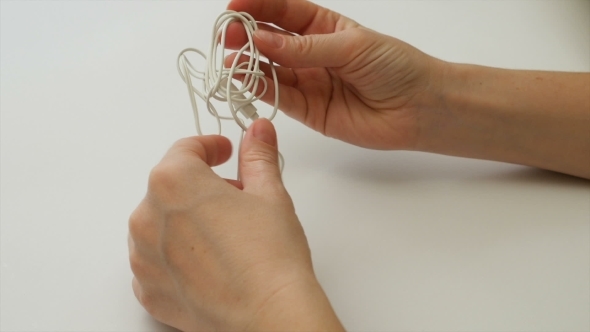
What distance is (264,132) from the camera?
2.09 feet

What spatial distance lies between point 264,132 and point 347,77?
0.23 meters

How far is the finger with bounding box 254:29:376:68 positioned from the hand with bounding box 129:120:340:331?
194 mm

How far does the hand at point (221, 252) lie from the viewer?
1.73 ft

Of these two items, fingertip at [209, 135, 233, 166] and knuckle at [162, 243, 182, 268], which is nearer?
knuckle at [162, 243, 182, 268]

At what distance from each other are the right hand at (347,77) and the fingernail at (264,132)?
135mm

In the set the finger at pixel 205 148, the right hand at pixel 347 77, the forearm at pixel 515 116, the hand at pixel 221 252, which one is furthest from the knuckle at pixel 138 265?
the forearm at pixel 515 116

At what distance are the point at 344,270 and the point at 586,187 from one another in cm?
44

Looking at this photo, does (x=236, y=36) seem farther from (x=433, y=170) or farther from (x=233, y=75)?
(x=433, y=170)

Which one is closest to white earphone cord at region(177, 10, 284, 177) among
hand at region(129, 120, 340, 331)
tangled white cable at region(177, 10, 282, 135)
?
tangled white cable at region(177, 10, 282, 135)

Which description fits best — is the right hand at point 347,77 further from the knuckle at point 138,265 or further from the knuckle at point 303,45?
the knuckle at point 138,265

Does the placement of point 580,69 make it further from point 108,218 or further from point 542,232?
point 108,218

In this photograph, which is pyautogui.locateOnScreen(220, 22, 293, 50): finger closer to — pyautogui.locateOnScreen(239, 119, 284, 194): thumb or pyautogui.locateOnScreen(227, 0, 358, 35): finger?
pyautogui.locateOnScreen(227, 0, 358, 35): finger

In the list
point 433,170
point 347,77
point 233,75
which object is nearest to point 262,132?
point 233,75

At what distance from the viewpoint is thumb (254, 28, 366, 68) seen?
2.37ft
